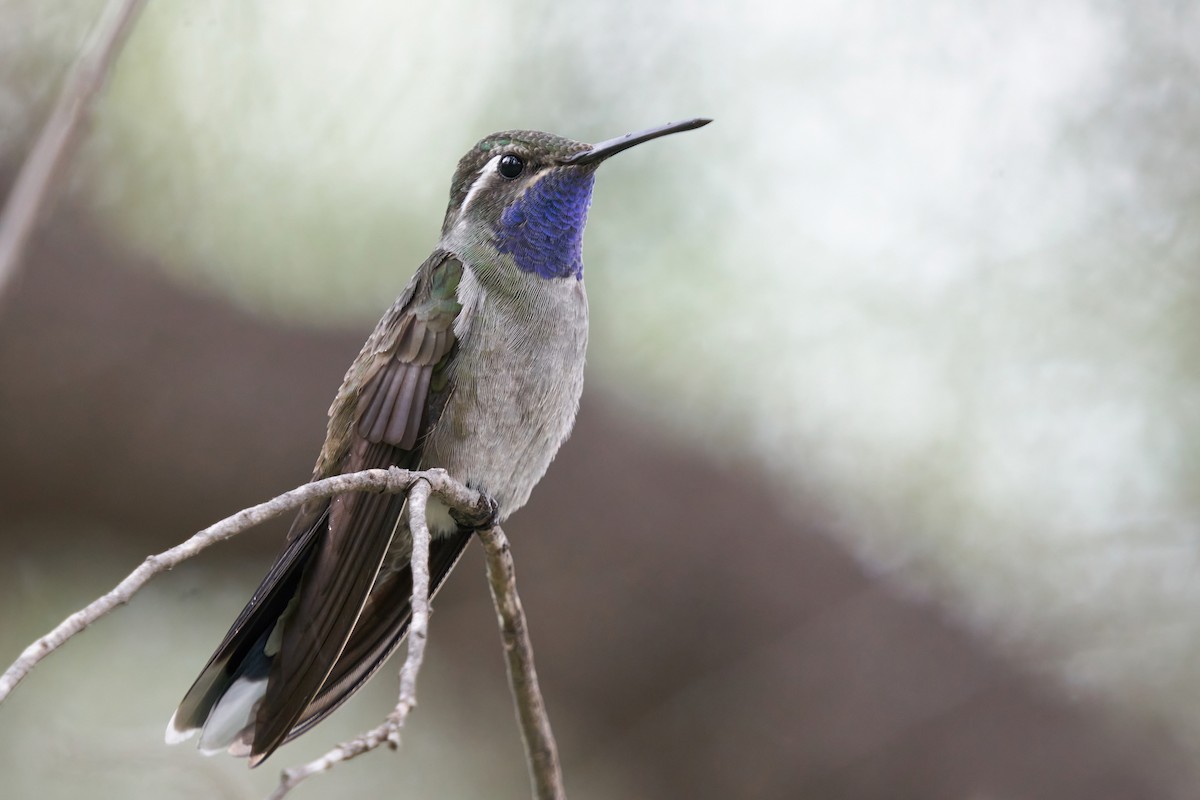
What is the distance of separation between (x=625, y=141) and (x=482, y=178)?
46 cm

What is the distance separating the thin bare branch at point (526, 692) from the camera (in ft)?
6.55

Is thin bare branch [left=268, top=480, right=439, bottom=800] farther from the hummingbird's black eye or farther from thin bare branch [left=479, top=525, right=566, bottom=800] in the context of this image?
the hummingbird's black eye

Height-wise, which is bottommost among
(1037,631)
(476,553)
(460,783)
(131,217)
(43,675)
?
(43,675)

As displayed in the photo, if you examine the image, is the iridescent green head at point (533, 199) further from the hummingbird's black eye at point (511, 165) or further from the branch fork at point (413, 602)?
the branch fork at point (413, 602)

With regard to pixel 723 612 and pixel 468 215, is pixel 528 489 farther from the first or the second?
pixel 723 612

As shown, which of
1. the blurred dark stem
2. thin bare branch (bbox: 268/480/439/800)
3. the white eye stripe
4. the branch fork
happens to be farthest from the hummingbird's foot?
the blurred dark stem

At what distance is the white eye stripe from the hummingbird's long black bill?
8.4 inches

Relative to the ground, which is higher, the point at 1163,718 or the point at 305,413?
the point at 1163,718

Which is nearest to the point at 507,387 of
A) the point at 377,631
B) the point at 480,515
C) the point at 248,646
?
the point at 480,515

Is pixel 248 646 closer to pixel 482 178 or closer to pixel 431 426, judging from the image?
pixel 431 426

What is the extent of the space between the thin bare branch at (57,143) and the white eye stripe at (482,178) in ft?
Result: 5.49

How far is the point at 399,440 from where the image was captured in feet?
7.43

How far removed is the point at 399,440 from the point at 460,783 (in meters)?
2.05

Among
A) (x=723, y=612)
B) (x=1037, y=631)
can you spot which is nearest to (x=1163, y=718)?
(x=1037, y=631)
